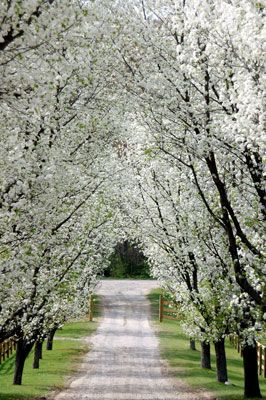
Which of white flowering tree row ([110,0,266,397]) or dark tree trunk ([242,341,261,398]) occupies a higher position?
white flowering tree row ([110,0,266,397])

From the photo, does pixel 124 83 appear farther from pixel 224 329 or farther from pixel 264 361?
pixel 264 361

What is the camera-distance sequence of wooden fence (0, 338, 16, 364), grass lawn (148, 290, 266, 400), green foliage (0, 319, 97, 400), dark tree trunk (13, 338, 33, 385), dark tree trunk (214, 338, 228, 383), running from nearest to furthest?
1. green foliage (0, 319, 97, 400)
2. dark tree trunk (13, 338, 33, 385)
3. grass lawn (148, 290, 266, 400)
4. dark tree trunk (214, 338, 228, 383)
5. wooden fence (0, 338, 16, 364)

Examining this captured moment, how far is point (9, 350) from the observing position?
1320 inches

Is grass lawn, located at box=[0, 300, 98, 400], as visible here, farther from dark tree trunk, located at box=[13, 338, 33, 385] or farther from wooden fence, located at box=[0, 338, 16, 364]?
dark tree trunk, located at box=[13, 338, 33, 385]

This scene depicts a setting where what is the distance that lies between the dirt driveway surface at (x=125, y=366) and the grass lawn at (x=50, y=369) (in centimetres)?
69

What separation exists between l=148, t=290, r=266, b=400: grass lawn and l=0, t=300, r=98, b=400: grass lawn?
492 cm

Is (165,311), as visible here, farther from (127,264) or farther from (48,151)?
(48,151)

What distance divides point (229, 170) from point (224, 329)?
8.69 metres

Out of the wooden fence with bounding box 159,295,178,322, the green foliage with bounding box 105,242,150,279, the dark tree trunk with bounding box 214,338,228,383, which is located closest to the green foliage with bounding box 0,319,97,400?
the dark tree trunk with bounding box 214,338,228,383

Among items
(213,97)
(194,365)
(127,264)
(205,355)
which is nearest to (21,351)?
(205,355)

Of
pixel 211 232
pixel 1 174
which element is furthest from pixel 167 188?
pixel 1 174

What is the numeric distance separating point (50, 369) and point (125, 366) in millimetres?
3603

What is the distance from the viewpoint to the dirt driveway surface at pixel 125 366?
21703 millimetres

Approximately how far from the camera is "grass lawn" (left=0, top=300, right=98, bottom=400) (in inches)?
840
